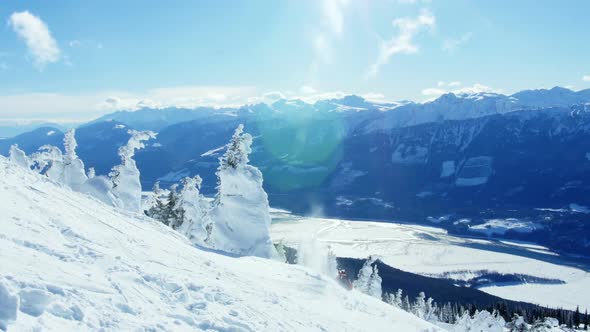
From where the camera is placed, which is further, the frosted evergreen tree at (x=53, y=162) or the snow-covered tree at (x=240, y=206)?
the frosted evergreen tree at (x=53, y=162)

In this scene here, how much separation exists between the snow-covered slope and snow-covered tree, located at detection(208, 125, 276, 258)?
1226 cm

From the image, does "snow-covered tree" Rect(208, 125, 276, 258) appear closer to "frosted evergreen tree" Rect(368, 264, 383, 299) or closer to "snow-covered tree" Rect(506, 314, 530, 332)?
"snow-covered tree" Rect(506, 314, 530, 332)

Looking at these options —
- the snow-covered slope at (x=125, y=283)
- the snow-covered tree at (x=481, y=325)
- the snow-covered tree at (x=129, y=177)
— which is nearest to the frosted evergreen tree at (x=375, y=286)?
the snow-covered tree at (x=481, y=325)

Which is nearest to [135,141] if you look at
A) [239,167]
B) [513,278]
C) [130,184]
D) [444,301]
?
[130,184]

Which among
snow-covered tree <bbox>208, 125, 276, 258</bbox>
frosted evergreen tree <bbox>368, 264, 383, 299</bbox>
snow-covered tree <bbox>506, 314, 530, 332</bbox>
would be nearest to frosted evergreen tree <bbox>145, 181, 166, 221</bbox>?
snow-covered tree <bbox>208, 125, 276, 258</bbox>

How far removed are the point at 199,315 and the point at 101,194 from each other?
1316 inches

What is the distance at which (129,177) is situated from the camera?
49.9m

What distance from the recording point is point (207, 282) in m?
17.6

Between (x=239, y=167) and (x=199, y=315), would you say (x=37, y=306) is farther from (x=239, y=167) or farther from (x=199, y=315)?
(x=239, y=167)

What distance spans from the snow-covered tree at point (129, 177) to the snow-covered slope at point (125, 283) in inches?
893

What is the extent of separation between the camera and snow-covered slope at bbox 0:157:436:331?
36.0 feet

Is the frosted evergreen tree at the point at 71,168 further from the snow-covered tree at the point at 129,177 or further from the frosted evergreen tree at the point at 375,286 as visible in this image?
the frosted evergreen tree at the point at 375,286

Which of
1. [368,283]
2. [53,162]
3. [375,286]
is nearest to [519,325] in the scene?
[375,286]

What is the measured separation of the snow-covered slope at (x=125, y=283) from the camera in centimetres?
1097
